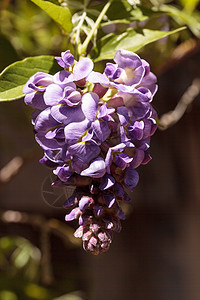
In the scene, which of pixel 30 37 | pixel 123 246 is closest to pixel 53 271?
pixel 123 246

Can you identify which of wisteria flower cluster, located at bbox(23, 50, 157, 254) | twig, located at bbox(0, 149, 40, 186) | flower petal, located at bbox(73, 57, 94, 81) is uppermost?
flower petal, located at bbox(73, 57, 94, 81)

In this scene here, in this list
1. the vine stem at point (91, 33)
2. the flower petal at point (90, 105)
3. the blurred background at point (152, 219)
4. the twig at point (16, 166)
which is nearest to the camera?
the flower petal at point (90, 105)

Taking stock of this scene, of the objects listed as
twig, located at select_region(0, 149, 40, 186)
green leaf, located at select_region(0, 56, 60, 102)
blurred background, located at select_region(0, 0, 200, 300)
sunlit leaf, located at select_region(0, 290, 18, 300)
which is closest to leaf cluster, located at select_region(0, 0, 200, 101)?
green leaf, located at select_region(0, 56, 60, 102)

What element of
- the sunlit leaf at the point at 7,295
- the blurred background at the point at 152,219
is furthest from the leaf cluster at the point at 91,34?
the blurred background at the point at 152,219

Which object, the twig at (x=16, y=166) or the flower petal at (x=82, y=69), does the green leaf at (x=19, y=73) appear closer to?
the flower petal at (x=82, y=69)

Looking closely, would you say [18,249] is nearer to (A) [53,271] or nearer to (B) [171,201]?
(A) [53,271]

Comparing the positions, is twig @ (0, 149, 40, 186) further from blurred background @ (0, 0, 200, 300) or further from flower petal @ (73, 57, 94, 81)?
flower petal @ (73, 57, 94, 81)

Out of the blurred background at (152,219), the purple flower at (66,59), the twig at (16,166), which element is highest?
the purple flower at (66,59)
